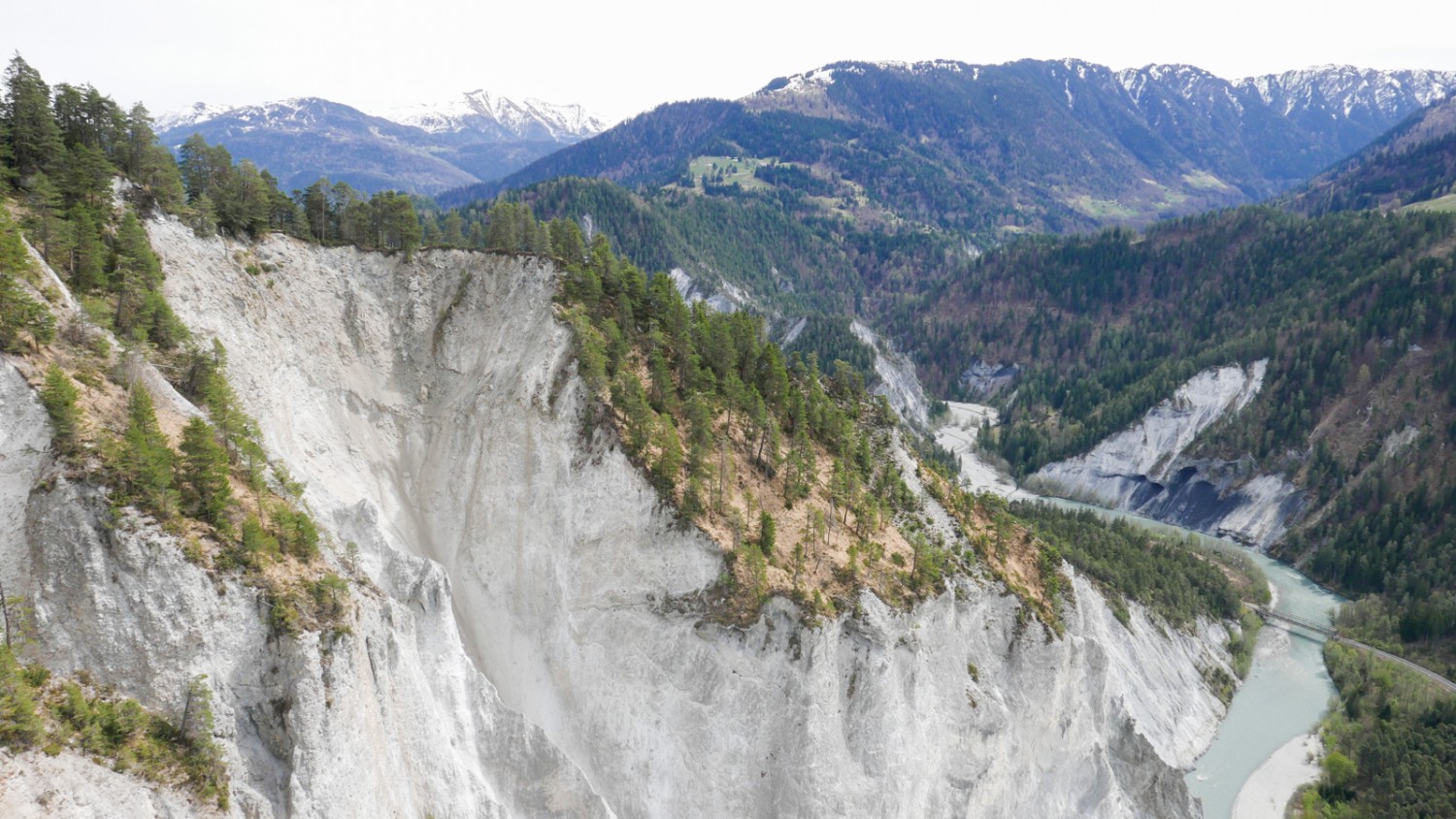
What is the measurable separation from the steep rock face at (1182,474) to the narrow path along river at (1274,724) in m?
22.9

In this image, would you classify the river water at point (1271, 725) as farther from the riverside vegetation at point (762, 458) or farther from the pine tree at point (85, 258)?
the pine tree at point (85, 258)

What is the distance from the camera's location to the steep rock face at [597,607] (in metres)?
38.1

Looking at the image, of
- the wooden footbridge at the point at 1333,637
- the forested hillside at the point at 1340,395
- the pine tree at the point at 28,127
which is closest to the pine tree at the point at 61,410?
the pine tree at the point at 28,127

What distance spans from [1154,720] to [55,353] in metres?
81.1

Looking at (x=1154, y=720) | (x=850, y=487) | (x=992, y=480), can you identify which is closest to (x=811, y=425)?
(x=850, y=487)

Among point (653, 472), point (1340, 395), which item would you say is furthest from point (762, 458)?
point (1340, 395)

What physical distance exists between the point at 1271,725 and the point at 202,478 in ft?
308

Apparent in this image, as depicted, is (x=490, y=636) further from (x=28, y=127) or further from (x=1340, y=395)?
(x=1340, y=395)

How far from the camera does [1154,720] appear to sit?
68750 millimetres

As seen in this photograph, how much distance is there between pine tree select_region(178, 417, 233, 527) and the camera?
89.5 feet

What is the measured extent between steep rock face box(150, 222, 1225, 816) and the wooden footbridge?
54240 millimetres

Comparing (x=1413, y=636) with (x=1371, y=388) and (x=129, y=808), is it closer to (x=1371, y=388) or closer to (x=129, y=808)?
(x=1371, y=388)

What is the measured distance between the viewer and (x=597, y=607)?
132 feet

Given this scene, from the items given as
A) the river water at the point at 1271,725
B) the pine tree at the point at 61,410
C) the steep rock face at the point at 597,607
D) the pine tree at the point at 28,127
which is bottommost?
the river water at the point at 1271,725
